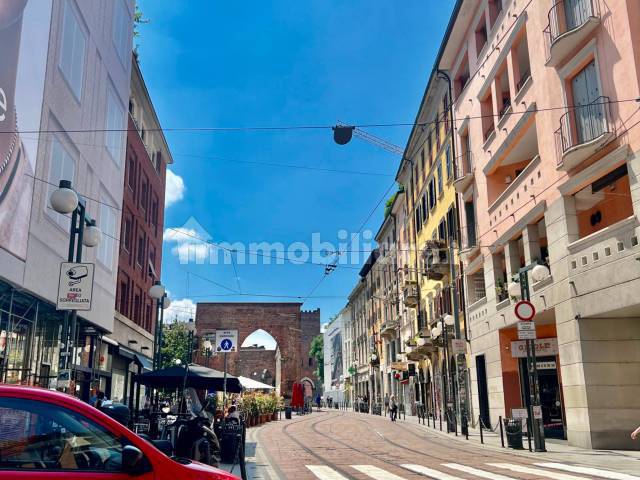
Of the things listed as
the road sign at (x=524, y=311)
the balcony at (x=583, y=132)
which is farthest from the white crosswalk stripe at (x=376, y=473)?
the balcony at (x=583, y=132)

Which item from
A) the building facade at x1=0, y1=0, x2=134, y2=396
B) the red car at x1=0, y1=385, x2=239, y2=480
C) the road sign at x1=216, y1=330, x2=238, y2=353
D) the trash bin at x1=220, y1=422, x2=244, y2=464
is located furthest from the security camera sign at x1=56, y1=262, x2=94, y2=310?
the red car at x1=0, y1=385, x2=239, y2=480

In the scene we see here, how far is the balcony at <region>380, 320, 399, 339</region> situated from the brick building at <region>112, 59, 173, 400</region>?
19.9 m

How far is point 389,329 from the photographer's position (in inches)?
2092

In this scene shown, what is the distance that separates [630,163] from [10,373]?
16735 millimetres

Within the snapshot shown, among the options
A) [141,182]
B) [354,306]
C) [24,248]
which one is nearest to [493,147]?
[24,248]

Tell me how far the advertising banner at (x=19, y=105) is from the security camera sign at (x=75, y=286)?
3.15 meters

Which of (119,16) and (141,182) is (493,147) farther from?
(141,182)

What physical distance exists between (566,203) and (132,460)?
16.8m

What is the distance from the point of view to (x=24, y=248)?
15664 millimetres

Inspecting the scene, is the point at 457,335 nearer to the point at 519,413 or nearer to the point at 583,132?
the point at 519,413

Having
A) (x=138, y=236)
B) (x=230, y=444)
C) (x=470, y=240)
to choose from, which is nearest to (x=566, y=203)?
(x=470, y=240)

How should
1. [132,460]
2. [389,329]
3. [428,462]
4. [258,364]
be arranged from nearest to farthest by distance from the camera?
[132,460]
[428,462]
[389,329]
[258,364]

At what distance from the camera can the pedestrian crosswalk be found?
11.4m

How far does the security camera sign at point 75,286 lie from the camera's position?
39.3 feet
